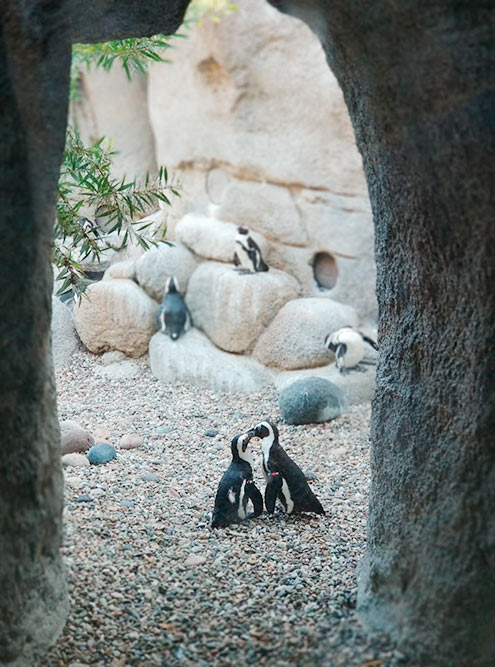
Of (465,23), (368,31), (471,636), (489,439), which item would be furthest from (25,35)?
(471,636)

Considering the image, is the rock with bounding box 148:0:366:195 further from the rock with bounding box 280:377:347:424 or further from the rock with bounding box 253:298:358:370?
the rock with bounding box 280:377:347:424

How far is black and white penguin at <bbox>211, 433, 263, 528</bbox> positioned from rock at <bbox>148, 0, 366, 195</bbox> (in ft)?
14.7

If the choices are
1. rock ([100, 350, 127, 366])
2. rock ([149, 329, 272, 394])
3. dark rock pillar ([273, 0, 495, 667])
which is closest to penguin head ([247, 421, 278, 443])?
dark rock pillar ([273, 0, 495, 667])

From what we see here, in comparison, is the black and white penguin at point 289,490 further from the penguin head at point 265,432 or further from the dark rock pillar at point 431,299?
the dark rock pillar at point 431,299

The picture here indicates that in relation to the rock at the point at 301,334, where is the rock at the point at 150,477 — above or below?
below

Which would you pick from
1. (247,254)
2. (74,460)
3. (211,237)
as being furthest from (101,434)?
(211,237)

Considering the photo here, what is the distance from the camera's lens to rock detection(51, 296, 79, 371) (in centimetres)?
670

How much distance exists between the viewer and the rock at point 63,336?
670cm

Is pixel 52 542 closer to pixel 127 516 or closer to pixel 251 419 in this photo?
pixel 127 516

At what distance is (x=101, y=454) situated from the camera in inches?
192

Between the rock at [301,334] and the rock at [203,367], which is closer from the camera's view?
the rock at [203,367]

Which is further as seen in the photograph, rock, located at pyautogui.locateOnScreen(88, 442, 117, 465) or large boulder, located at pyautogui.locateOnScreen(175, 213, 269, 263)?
large boulder, located at pyautogui.locateOnScreen(175, 213, 269, 263)

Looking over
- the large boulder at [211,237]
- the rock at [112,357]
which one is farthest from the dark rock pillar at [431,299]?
the large boulder at [211,237]

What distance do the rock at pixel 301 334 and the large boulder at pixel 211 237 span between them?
36.4 inches
